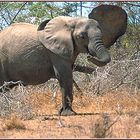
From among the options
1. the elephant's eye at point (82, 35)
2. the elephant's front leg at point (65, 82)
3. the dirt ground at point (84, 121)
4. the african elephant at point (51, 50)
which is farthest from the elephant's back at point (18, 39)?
the dirt ground at point (84, 121)

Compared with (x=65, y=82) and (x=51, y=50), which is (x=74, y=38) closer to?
(x=51, y=50)

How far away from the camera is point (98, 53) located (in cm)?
956

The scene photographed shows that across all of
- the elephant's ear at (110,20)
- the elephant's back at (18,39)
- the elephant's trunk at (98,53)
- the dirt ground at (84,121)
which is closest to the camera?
the dirt ground at (84,121)

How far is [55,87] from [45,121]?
3795mm

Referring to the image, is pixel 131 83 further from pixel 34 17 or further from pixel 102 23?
pixel 34 17

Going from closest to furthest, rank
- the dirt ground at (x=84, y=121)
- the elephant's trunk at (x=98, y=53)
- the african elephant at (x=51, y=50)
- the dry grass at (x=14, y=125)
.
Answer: the dirt ground at (x=84, y=121) → the dry grass at (x=14, y=125) → the elephant's trunk at (x=98, y=53) → the african elephant at (x=51, y=50)

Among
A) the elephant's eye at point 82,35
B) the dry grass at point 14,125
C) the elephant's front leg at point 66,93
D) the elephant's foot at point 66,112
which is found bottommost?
the elephant's foot at point 66,112

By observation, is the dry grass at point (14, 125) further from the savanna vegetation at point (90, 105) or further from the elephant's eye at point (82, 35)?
the elephant's eye at point (82, 35)

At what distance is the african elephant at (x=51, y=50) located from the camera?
9.77m

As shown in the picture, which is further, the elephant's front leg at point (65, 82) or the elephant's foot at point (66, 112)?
the elephant's front leg at point (65, 82)

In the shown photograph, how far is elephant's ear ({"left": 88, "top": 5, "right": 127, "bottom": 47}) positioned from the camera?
1050cm

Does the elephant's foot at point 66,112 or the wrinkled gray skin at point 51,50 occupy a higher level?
the wrinkled gray skin at point 51,50

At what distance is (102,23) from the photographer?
10633 millimetres

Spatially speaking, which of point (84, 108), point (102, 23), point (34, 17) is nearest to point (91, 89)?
point (84, 108)
